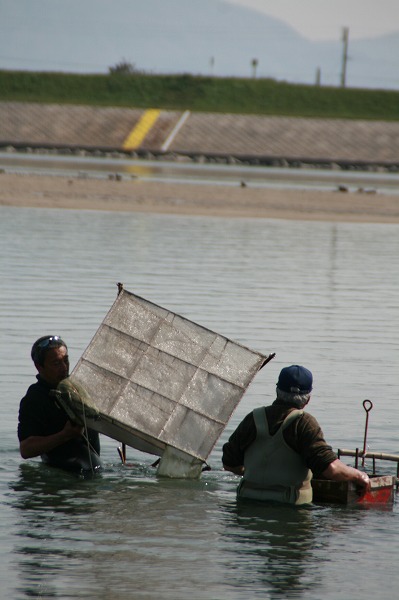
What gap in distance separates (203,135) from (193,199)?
45866mm

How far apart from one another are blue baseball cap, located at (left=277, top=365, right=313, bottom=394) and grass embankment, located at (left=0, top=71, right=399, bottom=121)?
9080 centimetres

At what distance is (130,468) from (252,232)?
84.9 feet

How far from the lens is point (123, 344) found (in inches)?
384

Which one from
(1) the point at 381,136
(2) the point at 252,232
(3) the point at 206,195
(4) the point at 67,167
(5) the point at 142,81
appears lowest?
(2) the point at 252,232

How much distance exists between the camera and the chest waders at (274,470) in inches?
357

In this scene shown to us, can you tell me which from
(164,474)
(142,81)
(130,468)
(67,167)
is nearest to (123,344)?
(164,474)

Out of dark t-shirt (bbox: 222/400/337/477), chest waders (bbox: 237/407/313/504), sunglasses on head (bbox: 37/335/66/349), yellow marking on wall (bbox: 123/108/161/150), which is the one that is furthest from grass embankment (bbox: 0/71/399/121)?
dark t-shirt (bbox: 222/400/337/477)

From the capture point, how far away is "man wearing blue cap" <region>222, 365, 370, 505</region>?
29.2 feet

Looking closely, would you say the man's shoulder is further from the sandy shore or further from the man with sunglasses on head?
the sandy shore

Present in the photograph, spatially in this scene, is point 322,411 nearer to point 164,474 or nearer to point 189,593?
point 164,474

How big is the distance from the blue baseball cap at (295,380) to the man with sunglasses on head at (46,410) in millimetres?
1800

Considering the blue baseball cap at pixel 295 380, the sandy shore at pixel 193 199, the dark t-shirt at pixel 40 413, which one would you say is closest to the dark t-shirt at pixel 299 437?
the blue baseball cap at pixel 295 380

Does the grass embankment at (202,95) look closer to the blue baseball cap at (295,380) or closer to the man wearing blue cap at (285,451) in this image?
the man wearing blue cap at (285,451)

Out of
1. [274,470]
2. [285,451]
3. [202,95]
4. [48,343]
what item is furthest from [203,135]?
[285,451]
